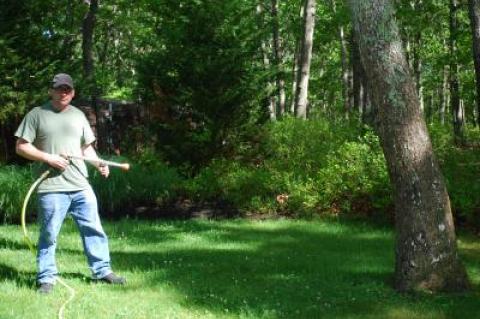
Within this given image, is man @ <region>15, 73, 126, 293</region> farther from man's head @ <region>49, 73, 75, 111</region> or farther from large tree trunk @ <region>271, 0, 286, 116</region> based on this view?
large tree trunk @ <region>271, 0, 286, 116</region>

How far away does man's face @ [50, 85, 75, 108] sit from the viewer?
19.9ft

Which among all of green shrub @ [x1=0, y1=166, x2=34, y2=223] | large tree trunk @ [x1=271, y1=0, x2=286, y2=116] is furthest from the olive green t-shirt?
large tree trunk @ [x1=271, y1=0, x2=286, y2=116]

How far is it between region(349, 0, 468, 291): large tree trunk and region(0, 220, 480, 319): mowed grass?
274mm

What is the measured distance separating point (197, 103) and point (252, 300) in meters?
7.82

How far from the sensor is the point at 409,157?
5.89 m

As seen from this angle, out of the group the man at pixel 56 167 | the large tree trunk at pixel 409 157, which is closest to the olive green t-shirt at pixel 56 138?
the man at pixel 56 167

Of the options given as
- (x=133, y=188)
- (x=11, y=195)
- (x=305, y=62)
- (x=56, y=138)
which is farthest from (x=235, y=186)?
(x=305, y=62)

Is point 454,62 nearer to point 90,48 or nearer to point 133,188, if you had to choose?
point 90,48

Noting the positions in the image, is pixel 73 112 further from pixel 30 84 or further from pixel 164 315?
pixel 30 84

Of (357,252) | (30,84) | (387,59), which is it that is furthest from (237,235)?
(30,84)

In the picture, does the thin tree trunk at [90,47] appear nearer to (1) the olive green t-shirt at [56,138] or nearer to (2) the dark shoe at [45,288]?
(1) the olive green t-shirt at [56,138]

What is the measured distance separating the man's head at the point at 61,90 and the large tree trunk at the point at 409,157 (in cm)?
290

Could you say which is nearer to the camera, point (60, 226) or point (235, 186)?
point (60, 226)

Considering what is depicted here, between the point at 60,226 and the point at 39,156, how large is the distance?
803 millimetres
